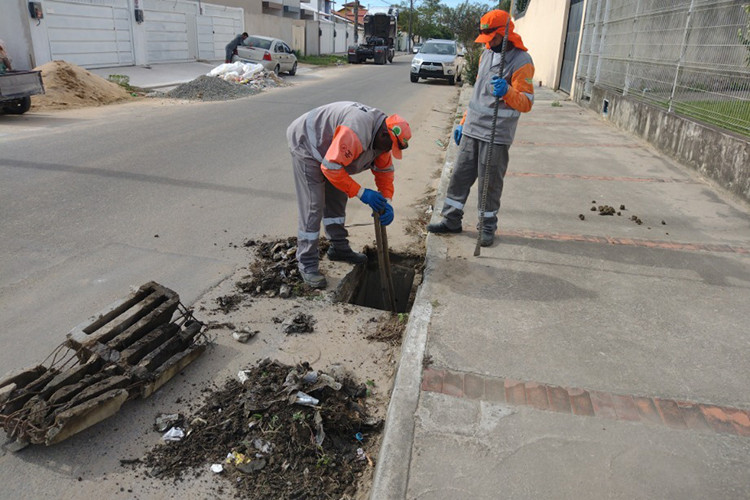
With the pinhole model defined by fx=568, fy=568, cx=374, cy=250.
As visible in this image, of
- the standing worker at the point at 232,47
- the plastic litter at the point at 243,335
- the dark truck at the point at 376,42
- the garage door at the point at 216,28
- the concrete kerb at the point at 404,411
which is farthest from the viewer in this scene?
the dark truck at the point at 376,42

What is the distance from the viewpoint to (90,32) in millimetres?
18547

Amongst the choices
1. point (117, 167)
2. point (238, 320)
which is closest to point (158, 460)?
point (238, 320)

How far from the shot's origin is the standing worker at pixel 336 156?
3.83 metres

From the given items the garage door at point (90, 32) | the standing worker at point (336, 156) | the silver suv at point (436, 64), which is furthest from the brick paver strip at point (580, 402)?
the silver suv at point (436, 64)

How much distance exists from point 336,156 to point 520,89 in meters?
1.85

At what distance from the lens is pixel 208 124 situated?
442 inches

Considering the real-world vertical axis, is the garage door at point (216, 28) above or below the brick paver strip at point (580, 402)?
above

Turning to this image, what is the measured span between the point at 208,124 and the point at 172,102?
13.0 feet

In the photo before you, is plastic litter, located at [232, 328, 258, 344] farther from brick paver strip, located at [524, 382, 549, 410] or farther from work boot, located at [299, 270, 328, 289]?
brick paver strip, located at [524, 382, 549, 410]

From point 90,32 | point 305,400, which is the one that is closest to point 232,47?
point 90,32

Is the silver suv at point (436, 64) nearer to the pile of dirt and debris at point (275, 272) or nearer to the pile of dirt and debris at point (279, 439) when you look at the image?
the pile of dirt and debris at point (275, 272)

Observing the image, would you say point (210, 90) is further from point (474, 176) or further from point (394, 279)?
point (474, 176)

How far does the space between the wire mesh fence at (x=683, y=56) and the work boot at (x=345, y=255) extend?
16.7ft

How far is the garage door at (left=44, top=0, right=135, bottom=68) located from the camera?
55.8ft
